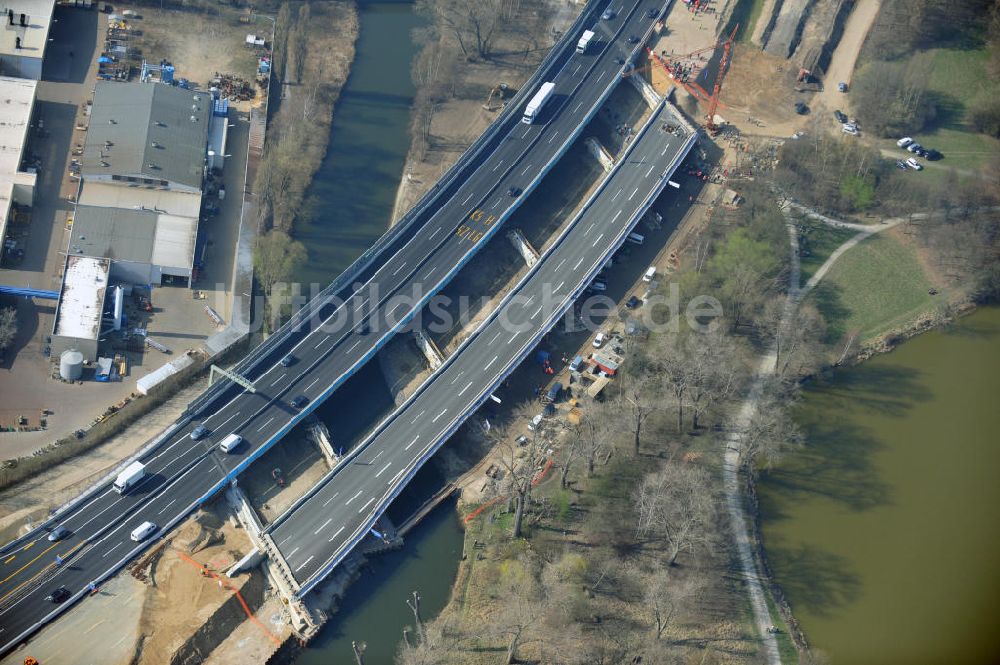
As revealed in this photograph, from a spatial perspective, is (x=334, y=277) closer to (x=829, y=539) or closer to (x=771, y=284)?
(x=771, y=284)

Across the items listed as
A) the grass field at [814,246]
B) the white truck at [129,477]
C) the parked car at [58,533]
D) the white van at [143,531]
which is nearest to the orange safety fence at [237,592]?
the white van at [143,531]

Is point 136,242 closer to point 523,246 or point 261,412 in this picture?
point 261,412

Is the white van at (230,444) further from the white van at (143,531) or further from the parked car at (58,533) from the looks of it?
the parked car at (58,533)

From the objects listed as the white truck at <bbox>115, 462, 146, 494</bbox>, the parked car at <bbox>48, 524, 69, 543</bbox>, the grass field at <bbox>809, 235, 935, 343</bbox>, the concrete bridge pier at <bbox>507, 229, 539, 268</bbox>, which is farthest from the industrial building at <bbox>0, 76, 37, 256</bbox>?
the grass field at <bbox>809, 235, 935, 343</bbox>

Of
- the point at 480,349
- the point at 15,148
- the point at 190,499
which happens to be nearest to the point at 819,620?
the point at 480,349

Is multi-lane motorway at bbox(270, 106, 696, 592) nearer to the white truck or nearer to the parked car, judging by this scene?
the white truck

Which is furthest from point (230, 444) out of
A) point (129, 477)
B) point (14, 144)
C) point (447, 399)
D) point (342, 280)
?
point (14, 144)

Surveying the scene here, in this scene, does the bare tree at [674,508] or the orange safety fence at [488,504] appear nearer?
the bare tree at [674,508]
